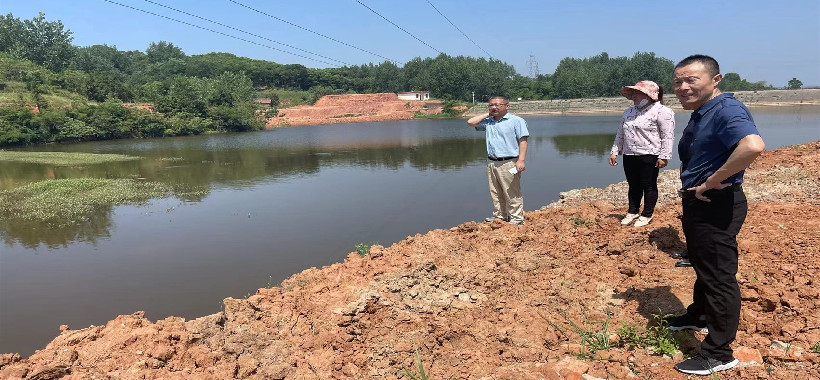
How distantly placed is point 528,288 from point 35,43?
325ft

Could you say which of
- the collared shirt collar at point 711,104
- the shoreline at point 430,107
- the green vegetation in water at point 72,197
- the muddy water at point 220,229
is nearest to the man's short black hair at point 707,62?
the collared shirt collar at point 711,104

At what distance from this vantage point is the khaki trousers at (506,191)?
19.2 feet

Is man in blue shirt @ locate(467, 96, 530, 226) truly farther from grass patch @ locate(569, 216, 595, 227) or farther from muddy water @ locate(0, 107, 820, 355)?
muddy water @ locate(0, 107, 820, 355)

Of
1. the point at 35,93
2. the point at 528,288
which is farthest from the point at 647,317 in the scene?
the point at 35,93

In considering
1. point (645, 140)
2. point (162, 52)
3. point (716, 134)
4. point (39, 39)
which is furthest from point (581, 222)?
point (162, 52)

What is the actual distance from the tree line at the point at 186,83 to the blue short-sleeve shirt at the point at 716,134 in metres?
39.5

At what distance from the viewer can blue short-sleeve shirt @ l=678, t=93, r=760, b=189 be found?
8.05 ft

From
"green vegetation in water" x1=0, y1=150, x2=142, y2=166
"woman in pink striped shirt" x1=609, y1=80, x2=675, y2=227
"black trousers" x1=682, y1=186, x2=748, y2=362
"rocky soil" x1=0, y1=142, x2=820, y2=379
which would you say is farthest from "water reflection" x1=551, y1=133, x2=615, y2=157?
"green vegetation in water" x1=0, y1=150, x2=142, y2=166

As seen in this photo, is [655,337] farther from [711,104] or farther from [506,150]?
[506,150]

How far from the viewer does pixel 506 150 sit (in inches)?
229

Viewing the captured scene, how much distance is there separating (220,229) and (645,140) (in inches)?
332

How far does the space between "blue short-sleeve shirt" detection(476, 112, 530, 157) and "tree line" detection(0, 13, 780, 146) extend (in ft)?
121

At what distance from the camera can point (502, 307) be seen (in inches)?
148

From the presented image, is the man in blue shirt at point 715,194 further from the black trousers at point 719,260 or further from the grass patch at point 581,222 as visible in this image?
the grass patch at point 581,222
